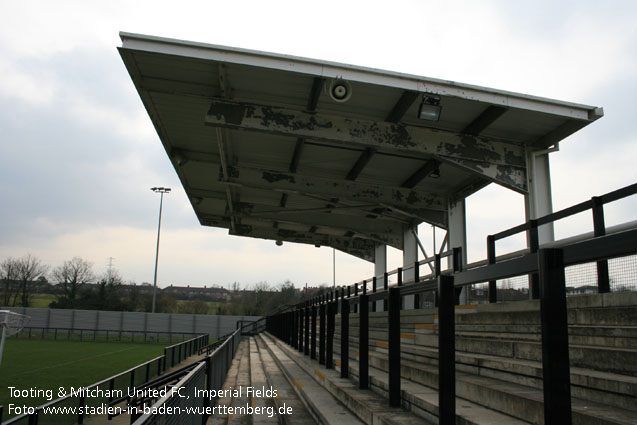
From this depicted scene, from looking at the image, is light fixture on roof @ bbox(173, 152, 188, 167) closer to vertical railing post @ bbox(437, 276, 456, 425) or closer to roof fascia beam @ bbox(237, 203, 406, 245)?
roof fascia beam @ bbox(237, 203, 406, 245)

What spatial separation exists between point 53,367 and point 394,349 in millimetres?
21705

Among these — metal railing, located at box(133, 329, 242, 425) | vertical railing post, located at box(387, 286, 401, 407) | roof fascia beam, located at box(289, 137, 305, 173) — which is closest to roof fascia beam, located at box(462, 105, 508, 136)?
roof fascia beam, located at box(289, 137, 305, 173)

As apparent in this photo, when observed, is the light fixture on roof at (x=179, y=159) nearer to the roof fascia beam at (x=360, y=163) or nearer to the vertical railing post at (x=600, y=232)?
the roof fascia beam at (x=360, y=163)

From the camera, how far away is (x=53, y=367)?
71.4 feet

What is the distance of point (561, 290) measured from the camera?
2.06 m

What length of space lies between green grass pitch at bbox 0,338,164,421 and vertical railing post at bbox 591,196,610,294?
12.2m

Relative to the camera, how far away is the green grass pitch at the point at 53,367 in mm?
16628

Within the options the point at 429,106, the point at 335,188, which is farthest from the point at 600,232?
the point at 335,188

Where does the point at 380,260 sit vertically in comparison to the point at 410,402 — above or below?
above

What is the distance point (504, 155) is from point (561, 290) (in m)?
10.1

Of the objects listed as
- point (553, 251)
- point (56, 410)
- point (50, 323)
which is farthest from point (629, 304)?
point (50, 323)

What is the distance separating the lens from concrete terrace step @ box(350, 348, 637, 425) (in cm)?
269

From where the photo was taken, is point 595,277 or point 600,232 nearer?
point 600,232

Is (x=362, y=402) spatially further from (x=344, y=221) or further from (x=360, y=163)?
(x=344, y=221)
